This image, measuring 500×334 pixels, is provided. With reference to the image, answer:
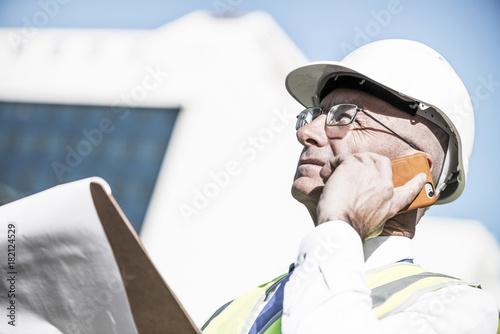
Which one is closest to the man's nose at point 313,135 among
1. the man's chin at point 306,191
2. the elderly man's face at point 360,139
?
the elderly man's face at point 360,139

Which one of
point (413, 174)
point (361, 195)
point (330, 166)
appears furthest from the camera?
point (413, 174)

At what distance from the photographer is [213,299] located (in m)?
29.5

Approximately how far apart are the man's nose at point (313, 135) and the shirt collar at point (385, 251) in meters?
0.39

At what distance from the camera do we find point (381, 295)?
1854 millimetres

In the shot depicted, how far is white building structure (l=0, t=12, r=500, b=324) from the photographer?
3156 cm

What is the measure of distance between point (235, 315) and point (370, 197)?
72 cm

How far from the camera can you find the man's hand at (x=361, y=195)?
1.75 metres

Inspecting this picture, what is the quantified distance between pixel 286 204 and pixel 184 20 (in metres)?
16.6

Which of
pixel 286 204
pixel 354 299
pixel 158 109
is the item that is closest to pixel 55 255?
pixel 354 299

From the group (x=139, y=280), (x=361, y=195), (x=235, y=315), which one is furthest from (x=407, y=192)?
(x=139, y=280)

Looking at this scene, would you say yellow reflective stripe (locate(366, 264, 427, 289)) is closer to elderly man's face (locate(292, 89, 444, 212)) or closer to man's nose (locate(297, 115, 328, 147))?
elderly man's face (locate(292, 89, 444, 212))

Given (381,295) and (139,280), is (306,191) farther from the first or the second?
(139,280)

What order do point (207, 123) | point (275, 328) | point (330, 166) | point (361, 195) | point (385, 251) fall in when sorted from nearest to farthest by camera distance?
point (361, 195), point (275, 328), point (330, 166), point (385, 251), point (207, 123)

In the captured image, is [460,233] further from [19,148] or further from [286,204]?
[19,148]
